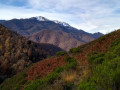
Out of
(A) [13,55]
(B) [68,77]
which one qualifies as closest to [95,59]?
(B) [68,77]

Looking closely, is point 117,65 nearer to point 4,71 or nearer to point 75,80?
point 75,80

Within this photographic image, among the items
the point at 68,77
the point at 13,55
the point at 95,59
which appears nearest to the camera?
the point at 95,59

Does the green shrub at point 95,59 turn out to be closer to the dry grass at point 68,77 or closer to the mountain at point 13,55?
the dry grass at point 68,77

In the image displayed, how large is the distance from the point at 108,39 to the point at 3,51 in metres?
16.1

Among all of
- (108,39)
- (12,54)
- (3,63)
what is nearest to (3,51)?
(12,54)

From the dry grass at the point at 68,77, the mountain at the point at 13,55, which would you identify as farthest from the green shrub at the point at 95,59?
the mountain at the point at 13,55

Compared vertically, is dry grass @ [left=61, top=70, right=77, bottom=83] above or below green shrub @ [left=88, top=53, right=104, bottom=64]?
below

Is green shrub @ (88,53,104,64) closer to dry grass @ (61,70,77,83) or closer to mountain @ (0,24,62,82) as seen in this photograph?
dry grass @ (61,70,77,83)

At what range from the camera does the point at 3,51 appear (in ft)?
79.2

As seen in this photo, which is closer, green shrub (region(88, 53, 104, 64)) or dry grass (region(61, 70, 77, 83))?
green shrub (region(88, 53, 104, 64))

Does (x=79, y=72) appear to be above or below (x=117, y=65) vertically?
below

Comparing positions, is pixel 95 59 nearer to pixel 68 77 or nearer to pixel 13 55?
pixel 68 77

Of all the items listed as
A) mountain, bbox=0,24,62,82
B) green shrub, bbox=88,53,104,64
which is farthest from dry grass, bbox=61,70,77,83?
mountain, bbox=0,24,62,82

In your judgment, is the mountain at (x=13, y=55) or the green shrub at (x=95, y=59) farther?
the mountain at (x=13, y=55)
